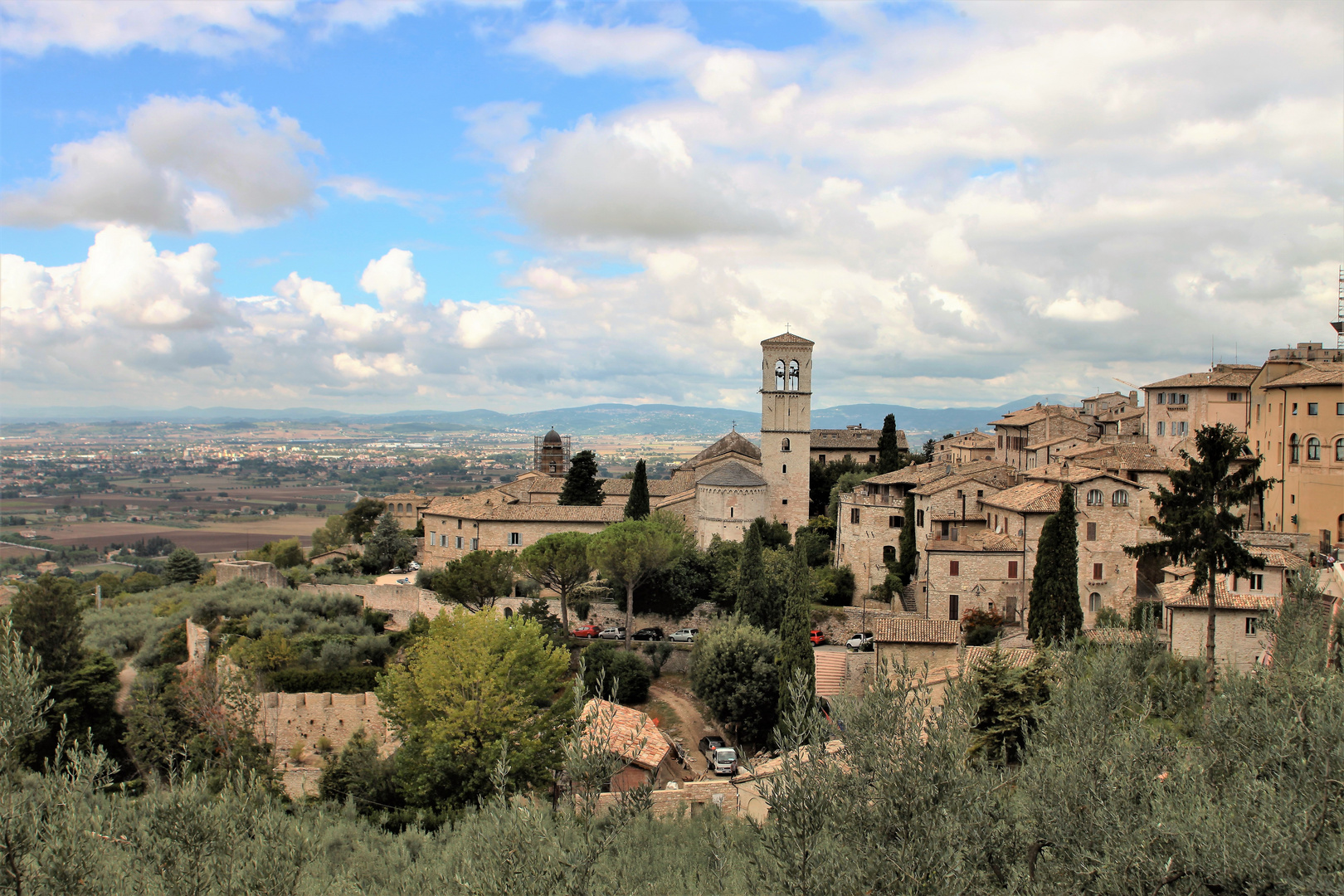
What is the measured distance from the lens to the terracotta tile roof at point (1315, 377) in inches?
1309

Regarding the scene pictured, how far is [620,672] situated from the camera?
3083cm

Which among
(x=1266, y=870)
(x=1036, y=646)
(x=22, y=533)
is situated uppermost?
(x=1266, y=870)

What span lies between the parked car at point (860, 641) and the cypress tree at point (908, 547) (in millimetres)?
3823

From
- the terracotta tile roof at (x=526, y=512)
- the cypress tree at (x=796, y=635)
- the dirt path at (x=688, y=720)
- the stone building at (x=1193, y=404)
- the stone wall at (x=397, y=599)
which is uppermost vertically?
the stone building at (x=1193, y=404)

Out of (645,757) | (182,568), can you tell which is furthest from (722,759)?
Result: (182,568)

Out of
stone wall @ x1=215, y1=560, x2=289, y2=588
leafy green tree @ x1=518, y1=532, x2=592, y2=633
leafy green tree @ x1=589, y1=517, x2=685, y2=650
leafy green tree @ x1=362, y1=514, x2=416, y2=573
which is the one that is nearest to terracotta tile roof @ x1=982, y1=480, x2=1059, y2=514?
leafy green tree @ x1=589, y1=517, x2=685, y2=650

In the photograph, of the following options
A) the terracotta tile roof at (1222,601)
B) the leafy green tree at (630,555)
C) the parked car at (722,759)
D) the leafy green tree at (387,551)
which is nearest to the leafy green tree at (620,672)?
the leafy green tree at (630,555)

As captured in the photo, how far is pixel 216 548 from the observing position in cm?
9438

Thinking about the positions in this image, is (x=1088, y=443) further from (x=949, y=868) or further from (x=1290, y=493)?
(x=949, y=868)

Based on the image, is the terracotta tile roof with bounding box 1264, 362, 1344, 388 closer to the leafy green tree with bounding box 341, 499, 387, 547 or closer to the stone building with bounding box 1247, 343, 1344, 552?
the stone building with bounding box 1247, 343, 1344, 552

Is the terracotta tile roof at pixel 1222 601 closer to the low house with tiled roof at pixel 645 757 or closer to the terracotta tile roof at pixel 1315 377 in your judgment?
the terracotta tile roof at pixel 1315 377

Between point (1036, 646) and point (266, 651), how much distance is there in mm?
25309

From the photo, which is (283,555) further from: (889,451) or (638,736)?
(638,736)

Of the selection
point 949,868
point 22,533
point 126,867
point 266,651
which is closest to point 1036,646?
point 949,868
